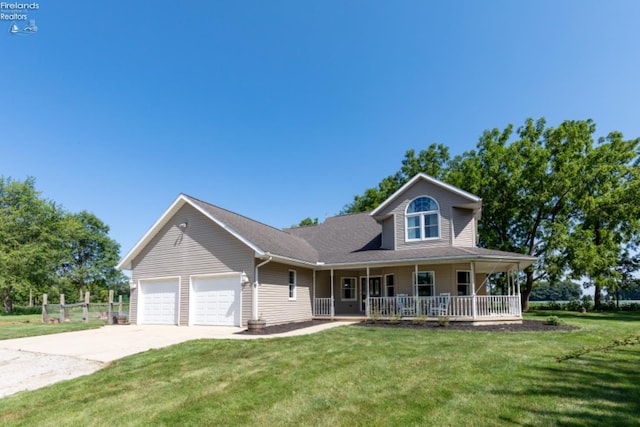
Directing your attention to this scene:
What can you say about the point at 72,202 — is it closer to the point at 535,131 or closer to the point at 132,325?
the point at 132,325

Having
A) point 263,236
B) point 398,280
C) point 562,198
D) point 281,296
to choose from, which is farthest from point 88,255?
point 562,198

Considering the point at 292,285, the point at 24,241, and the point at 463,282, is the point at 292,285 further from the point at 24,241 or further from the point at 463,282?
the point at 24,241

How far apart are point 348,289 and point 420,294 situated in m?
Result: 3.97

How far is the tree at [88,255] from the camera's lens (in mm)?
45938

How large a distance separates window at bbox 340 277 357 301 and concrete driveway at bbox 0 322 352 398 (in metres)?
6.81

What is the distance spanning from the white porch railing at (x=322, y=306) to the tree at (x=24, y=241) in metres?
32.6

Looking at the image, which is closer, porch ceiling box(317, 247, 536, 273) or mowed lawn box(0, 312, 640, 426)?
mowed lawn box(0, 312, 640, 426)

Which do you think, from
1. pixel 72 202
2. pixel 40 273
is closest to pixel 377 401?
pixel 40 273

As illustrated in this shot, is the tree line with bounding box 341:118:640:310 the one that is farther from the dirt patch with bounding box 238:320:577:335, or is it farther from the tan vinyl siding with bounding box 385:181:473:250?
the dirt patch with bounding box 238:320:577:335

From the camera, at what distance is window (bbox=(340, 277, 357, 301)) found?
63.7 ft

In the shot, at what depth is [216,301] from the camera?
15.9m

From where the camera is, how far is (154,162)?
23.4 metres

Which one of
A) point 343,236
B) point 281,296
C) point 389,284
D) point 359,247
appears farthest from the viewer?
point 343,236

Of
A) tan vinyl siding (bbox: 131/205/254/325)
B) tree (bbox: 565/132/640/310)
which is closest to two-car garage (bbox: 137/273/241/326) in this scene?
tan vinyl siding (bbox: 131/205/254/325)
